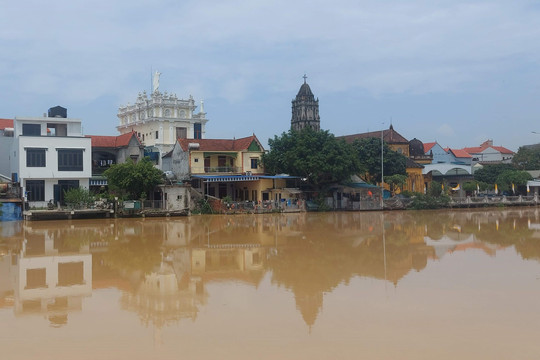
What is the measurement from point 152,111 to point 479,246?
1379 inches

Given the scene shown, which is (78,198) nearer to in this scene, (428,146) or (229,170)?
(229,170)

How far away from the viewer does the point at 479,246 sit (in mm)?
21391

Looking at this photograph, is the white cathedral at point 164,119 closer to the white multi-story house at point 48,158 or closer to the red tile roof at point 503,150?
the white multi-story house at point 48,158

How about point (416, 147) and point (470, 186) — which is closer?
point (470, 186)

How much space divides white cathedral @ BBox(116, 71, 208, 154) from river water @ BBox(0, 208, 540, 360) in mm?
24572

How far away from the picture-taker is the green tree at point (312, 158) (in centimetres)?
3962

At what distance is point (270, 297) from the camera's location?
41.4 feet

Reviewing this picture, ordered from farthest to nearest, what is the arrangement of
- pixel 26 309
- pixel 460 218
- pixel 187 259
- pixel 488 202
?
pixel 488 202 < pixel 460 218 < pixel 187 259 < pixel 26 309

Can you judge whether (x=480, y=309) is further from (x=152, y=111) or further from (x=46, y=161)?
(x=152, y=111)

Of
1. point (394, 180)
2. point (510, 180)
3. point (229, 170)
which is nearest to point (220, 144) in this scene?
point (229, 170)

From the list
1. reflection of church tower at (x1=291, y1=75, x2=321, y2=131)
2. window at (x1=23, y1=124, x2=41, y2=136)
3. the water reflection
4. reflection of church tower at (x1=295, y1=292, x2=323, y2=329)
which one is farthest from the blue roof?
reflection of church tower at (x1=295, y1=292, x2=323, y2=329)

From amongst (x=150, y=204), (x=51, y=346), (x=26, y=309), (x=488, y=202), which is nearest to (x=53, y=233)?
(x=150, y=204)

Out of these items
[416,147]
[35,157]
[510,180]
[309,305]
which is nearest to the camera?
[309,305]

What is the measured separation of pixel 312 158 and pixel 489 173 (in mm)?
22527
